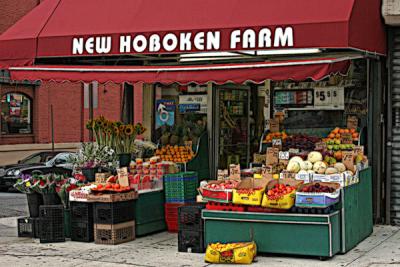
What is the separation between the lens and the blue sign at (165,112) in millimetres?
Answer: 14078

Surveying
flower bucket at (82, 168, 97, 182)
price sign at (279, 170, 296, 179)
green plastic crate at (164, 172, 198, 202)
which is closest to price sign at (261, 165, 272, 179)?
price sign at (279, 170, 296, 179)

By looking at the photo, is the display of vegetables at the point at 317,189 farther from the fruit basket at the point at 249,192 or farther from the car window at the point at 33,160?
the car window at the point at 33,160

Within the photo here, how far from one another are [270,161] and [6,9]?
19.0m

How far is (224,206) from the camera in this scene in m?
9.78

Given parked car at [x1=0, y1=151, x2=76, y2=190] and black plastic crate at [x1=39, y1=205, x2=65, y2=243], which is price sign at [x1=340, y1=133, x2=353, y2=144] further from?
parked car at [x1=0, y1=151, x2=76, y2=190]

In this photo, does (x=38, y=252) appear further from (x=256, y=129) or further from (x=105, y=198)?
(x=256, y=129)

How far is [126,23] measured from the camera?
11.5 metres

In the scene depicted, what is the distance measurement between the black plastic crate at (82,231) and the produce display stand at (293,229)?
1922mm

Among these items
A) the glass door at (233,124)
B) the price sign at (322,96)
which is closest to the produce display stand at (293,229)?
the price sign at (322,96)

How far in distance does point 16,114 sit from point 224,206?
770 inches

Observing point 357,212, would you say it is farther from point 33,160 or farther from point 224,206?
point 33,160

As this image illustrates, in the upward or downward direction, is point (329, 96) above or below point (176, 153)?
above

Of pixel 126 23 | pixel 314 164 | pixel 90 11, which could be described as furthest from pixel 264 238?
pixel 90 11

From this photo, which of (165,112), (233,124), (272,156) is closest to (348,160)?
(272,156)
